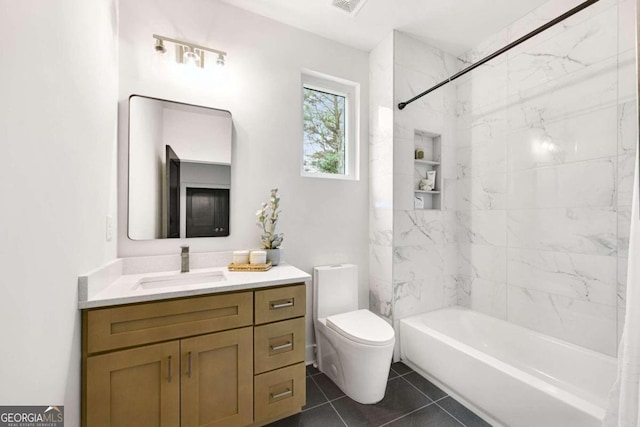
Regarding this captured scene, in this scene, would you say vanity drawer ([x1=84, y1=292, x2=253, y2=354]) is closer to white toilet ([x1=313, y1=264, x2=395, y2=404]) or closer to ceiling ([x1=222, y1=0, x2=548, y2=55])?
white toilet ([x1=313, y1=264, x2=395, y2=404])

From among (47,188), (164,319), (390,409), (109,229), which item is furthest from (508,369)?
(109,229)

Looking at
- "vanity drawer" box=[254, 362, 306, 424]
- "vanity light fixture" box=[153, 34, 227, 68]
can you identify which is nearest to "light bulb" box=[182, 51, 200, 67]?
"vanity light fixture" box=[153, 34, 227, 68]

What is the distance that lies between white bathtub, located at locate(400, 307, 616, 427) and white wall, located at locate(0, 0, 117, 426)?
1.98 metres

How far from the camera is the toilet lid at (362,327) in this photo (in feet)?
5.44

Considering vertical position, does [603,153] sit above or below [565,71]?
below

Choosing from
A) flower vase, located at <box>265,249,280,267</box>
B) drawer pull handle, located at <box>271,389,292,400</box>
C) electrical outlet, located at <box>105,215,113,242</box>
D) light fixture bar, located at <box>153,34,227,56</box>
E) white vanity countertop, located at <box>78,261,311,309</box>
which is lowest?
drawer pull handle, located at <box>271,389,292,400</box>

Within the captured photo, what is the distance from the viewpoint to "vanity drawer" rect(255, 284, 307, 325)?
4.71 ft

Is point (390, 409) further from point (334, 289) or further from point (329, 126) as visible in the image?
point (329, 126)

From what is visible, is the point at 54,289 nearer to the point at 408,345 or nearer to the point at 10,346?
the point at 10,346

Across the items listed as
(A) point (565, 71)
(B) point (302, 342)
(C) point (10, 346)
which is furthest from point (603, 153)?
(C) point (10, 346)

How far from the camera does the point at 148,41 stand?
5.51 feet

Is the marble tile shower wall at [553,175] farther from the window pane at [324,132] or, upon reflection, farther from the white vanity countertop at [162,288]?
the white vanity countertop at [162,288]

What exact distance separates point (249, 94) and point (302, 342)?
1.73 metres

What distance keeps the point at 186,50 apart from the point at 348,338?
7.01 ft
